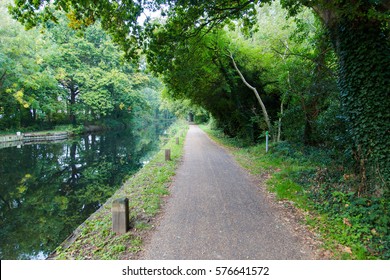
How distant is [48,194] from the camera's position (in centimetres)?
780

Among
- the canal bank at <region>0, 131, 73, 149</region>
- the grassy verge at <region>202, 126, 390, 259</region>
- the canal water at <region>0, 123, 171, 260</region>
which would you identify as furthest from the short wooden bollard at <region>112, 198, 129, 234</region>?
the canal bank at <region>0, 131, 73, 149</region>

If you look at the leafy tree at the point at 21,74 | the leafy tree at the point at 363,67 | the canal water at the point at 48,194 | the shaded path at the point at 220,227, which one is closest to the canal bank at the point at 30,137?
the leafy tree at the point at 21,74

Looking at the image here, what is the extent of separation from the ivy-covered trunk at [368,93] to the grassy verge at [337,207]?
0.51m

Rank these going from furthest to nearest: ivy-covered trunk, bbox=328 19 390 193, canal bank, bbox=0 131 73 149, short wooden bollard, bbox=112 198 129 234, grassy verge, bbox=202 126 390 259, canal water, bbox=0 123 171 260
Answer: canal bank, bbox=0 131 73 149 < canal water, bbox=0 123 171 260 < ivy-covered trunk, bbox=328 19 390 193 < short wooden bollard, bbox=112 198 129 234 < grassy verge, bbox=202 126 390 259

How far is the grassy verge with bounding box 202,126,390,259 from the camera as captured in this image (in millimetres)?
3264

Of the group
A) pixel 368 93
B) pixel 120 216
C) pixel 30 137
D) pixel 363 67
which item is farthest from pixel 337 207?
pixel 30 137

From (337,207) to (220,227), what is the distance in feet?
7.92

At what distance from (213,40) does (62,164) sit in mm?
10992

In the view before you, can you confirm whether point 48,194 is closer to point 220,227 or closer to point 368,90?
point 220,227

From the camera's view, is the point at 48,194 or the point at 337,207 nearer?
the point at 337,207

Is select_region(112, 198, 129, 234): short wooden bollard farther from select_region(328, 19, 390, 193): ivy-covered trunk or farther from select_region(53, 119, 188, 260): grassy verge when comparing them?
select_region(328, 19, 390, 193): ivy-covered trunk

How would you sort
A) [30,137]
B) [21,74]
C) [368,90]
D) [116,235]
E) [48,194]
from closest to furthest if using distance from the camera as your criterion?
[116,235] < [368,90] < [48,194] < [21,74] < [30,137]

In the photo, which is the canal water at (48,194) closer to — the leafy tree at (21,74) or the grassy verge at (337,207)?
the grassy verge at (337,207)

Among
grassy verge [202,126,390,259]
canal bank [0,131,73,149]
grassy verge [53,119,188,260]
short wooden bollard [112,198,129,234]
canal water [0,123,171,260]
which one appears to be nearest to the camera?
grassy verge [202,126,390,259]
